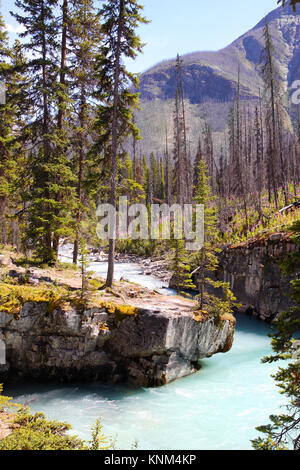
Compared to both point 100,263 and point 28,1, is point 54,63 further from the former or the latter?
point 100,263

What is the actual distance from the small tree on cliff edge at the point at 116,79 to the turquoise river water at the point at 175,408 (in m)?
4.86

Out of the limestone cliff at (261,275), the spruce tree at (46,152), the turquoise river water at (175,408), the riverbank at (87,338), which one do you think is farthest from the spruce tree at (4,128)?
the limestone cliff at (261,275)

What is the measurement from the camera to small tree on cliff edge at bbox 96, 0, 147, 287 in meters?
13.2

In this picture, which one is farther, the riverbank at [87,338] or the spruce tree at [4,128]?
the spruce tree at [4,128]

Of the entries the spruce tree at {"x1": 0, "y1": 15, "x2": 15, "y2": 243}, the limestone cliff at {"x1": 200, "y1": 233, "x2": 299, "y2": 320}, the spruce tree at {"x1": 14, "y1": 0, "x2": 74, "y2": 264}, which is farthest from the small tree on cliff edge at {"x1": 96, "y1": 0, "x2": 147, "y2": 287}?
the limestone cliff at {"x1": 200, "y1": 233, "x2": 299, "y2": 320}

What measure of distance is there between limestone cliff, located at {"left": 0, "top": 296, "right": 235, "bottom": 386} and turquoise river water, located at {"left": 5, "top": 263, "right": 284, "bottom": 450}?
481mm

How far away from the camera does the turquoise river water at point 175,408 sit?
8.27 m

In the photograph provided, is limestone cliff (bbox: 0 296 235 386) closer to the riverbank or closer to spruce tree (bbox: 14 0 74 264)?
the riverbank

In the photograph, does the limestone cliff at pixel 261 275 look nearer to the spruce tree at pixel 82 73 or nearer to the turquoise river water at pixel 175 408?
the turquoise river water at pixel 175 408

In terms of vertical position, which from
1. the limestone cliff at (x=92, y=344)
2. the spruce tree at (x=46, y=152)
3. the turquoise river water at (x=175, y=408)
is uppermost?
the spruce tree at (x=46, y=152)

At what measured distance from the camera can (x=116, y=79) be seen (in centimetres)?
1360

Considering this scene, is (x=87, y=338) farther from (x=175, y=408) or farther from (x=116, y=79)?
(x=116, y=79)

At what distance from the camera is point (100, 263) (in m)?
33.5

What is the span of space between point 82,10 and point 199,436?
1996 cm
